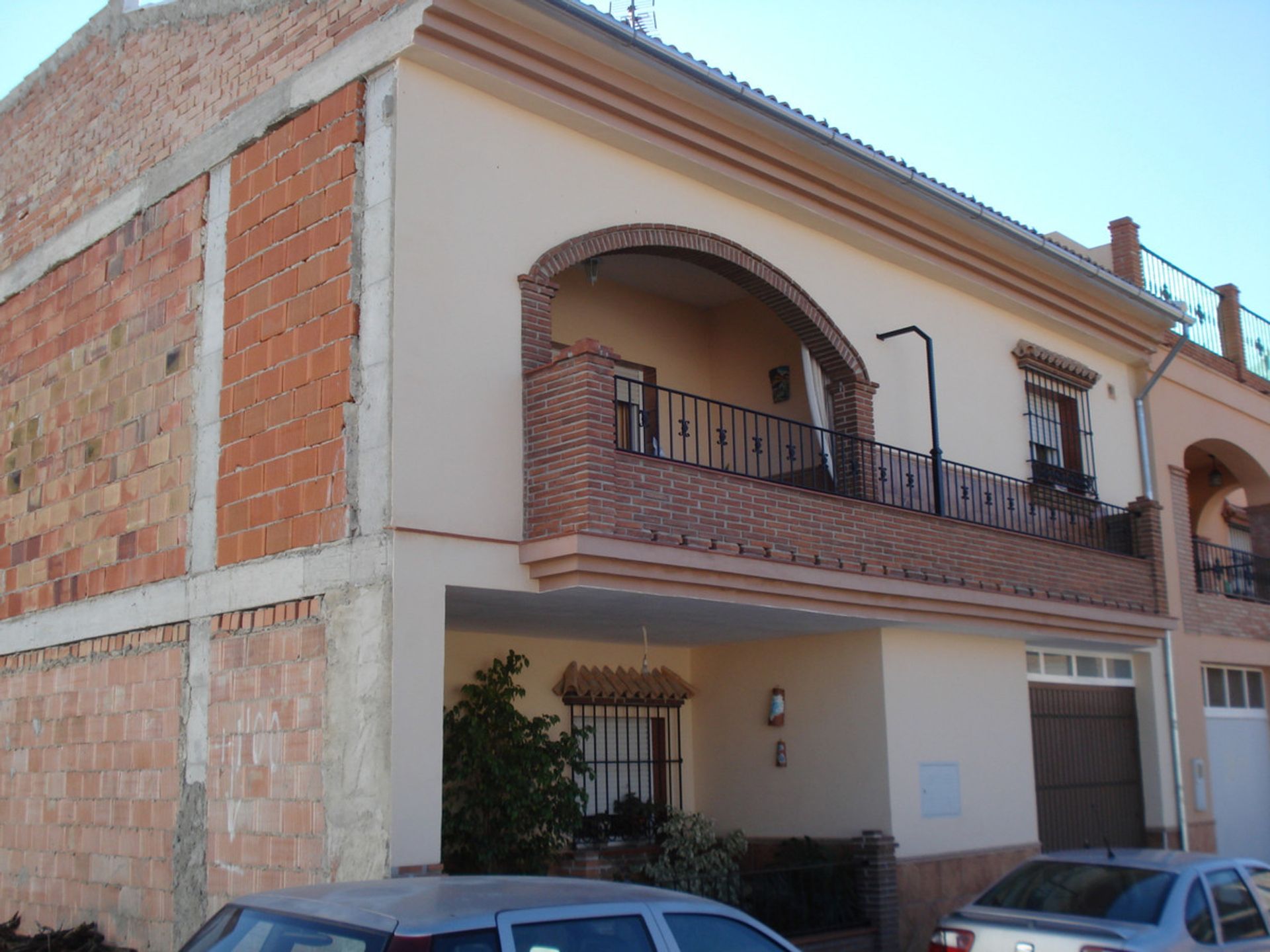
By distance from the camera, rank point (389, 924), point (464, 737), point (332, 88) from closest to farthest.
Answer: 1. point (389, 924)
2. point (332, 88)
3. point (464, 737)

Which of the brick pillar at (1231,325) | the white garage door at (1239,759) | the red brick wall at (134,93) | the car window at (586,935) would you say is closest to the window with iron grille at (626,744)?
the red brick wall at (134,93)

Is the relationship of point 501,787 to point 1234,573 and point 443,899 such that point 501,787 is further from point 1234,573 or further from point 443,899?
point 1234,573

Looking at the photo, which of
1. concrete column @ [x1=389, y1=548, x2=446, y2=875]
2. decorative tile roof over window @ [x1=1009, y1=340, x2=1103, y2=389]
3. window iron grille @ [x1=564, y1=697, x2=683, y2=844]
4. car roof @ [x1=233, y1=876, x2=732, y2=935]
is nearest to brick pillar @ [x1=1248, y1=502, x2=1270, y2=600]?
decorative tile roof over window @ [x1=1009, y1=340, x2=1103, y2=389]

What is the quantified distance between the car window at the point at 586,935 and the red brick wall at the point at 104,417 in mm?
6634

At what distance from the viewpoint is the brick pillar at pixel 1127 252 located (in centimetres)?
1747

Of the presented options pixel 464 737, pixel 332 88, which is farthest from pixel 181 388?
pixel 464 737

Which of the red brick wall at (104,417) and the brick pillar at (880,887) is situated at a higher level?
the red brick wall at (104,417)

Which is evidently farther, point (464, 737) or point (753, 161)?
point (753, 161)

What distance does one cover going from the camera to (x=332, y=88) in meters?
9.71

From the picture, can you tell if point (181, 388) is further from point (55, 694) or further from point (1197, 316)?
point (1197, 316)

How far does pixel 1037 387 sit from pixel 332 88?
9.15m

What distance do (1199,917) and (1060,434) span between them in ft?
28.3

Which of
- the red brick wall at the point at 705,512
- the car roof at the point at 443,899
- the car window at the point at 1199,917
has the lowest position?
the car window at the point at 1199,917

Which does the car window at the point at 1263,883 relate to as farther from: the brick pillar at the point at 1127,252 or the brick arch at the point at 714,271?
the brick pillar at the point at 1127,252
